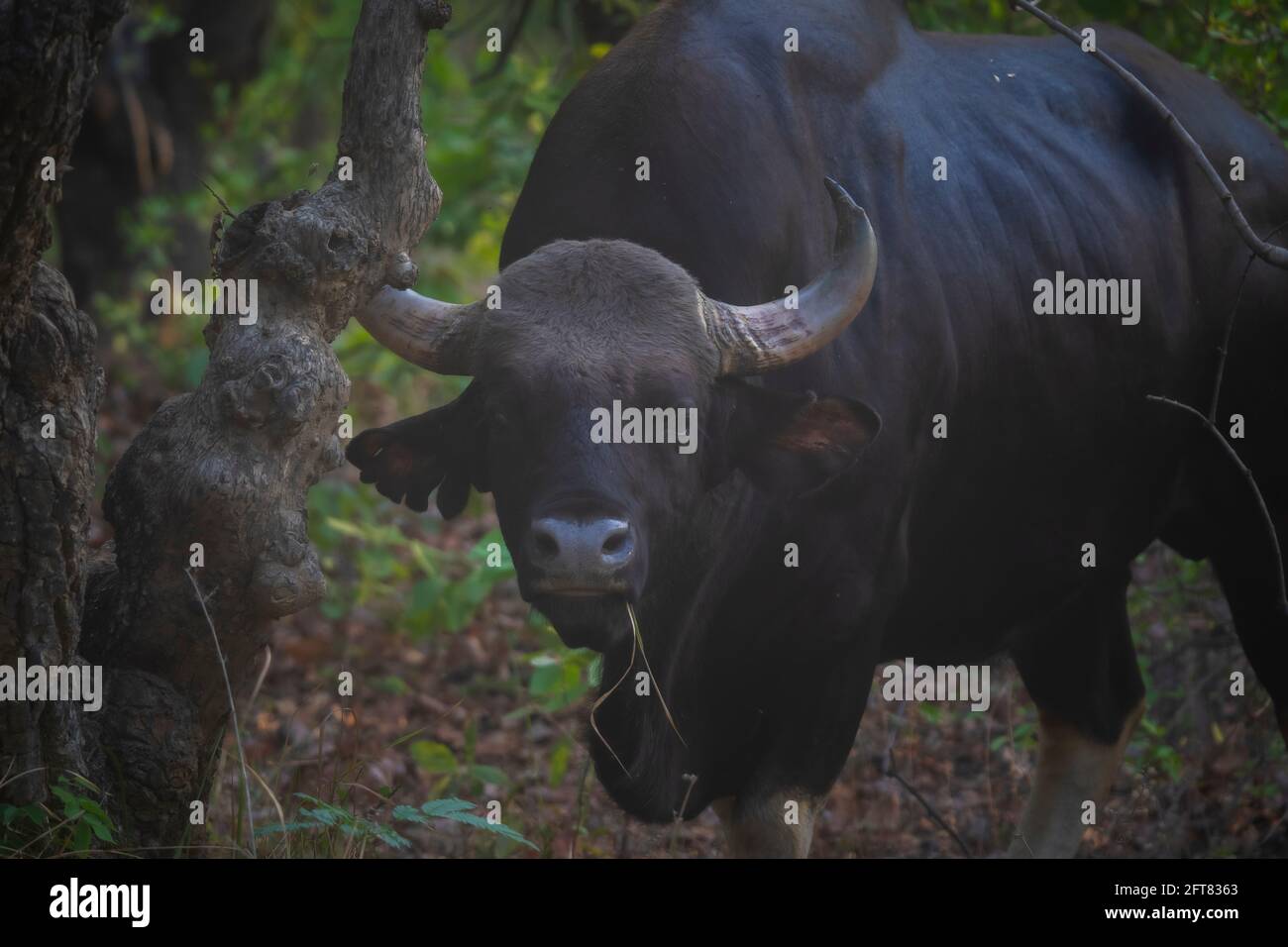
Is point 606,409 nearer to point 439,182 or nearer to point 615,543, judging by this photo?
point 615,543

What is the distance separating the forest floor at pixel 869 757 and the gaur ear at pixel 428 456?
0.85 meters

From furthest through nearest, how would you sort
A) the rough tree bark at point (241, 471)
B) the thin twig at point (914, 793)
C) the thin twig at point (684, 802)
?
1. the thin twig at point (914, 793)
2. the thin twig at point (684, 802)
3. the rough tree bark at point (241, 471)

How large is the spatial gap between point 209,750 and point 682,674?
1513 mm

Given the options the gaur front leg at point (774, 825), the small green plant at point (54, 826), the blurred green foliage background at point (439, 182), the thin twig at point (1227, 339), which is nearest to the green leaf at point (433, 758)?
the blurred green foliage background at point (439, 182)

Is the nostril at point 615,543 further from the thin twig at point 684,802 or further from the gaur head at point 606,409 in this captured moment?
the thin twig at point 684,802

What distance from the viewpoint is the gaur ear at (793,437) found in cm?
443

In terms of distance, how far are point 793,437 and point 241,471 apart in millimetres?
1608

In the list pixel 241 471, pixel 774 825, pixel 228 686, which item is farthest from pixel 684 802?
pixel 241 471

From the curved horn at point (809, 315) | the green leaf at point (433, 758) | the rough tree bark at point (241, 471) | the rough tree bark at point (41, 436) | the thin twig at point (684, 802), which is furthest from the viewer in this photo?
the green leaf at point (433, 758)

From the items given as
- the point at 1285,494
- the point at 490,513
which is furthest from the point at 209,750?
the point at 490,513

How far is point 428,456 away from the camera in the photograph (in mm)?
4629

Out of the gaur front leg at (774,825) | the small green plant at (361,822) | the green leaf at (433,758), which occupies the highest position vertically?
the green leaf at (433,758)

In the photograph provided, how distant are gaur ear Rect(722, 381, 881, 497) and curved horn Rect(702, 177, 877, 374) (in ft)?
0.36

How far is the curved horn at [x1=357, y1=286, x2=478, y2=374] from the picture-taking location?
Result: 4.50m
